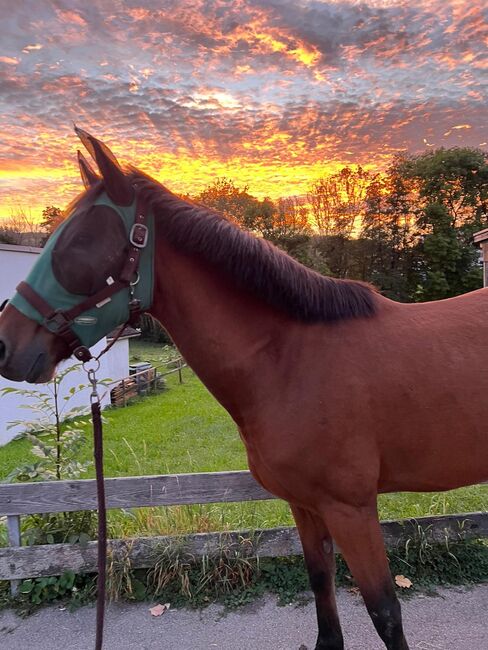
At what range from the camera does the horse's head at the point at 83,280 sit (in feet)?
5.22

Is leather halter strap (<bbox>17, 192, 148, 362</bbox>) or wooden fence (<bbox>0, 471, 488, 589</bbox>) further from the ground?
leather halter strap (<bbox>17, 192, 148, 362</bbox>)

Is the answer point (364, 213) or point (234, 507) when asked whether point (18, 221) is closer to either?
point (234, 507)

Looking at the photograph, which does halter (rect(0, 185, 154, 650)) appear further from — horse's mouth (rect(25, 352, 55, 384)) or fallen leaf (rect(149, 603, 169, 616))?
fallen leaf (rect(149, 603, 169, 616))

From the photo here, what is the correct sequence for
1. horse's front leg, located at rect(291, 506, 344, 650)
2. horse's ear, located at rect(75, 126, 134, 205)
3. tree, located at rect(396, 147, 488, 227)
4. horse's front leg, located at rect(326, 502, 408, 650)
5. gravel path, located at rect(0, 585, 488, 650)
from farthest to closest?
1. tree, located at rect(396, 147, 488, 227)
2. gravel path, located at rect(0, 585, 488, 650)
3. horse's front leg, located at rect(291, 506, 344, 650)
4. horse's front leg, located at rect(326, 502, 408, 650)
5. horse's ear, located at rect(75, 126, 134, 205)

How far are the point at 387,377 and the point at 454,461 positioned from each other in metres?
0.53

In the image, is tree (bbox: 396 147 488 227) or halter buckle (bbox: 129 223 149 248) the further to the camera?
tree (bbox: 396 147 488 227)

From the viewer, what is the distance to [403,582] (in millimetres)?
3113

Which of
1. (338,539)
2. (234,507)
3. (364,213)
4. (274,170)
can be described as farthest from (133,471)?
(364,213)

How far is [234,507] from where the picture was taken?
14.3 ft

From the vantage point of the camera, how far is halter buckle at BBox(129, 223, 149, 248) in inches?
64.8

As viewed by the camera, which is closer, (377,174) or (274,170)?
(274,170)

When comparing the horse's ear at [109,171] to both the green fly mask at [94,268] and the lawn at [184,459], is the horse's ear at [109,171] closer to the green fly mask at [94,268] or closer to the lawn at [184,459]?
the green fly mask at [94,268]

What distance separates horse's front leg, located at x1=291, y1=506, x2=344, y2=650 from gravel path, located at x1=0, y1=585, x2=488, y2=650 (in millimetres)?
354

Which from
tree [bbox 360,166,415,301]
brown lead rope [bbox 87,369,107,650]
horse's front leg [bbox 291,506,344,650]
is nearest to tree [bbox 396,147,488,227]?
tree [bbox 360,166,415,301]
